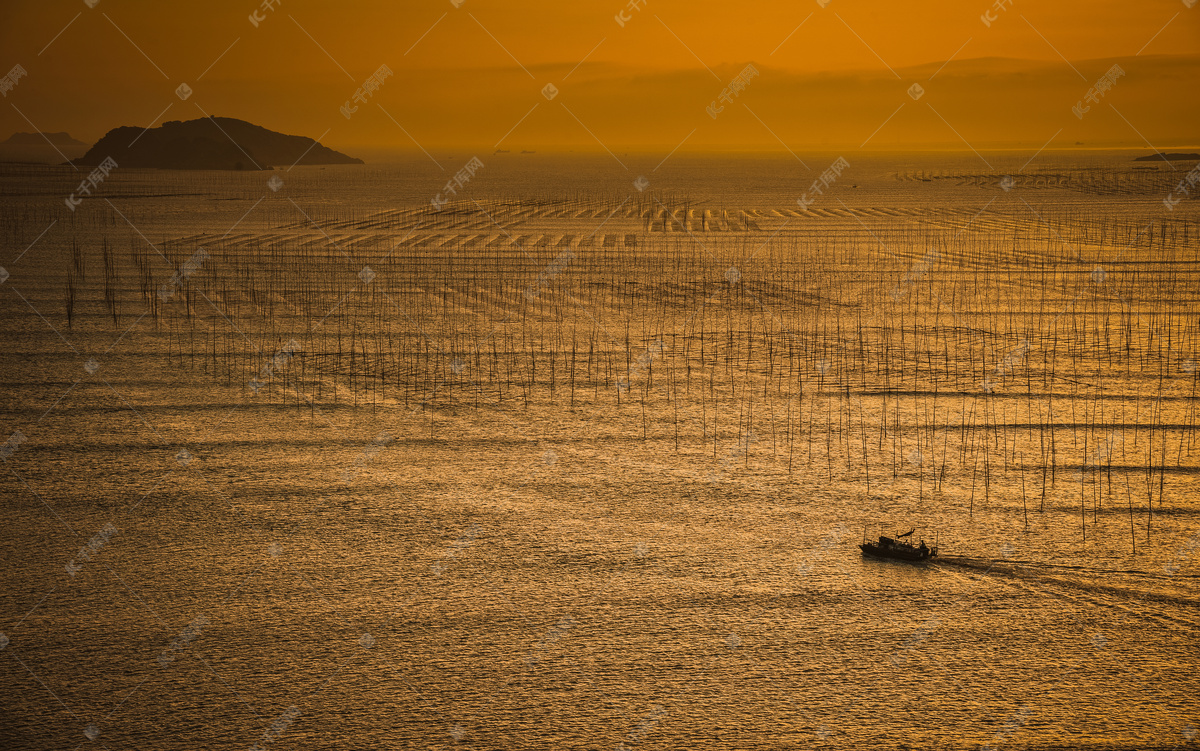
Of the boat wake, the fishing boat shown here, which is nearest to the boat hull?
the fishing boat

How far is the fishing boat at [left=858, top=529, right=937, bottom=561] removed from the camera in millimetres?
7391

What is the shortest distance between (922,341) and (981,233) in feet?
53.0

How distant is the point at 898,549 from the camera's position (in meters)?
7.41

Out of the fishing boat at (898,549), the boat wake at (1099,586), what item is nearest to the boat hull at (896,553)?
the fishing boat at (898,549)

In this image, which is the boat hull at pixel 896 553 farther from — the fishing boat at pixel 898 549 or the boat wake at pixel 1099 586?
the boat wake at pixel 1099 586

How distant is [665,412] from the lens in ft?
36.5

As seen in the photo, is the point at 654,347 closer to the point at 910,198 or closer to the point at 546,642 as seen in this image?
the point at 546,642

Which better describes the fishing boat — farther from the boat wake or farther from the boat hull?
the boat wake

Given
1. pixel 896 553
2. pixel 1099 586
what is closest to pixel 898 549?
pixel 896 553

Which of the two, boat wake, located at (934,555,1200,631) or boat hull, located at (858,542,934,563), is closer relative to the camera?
boat wake, located at (934,555,1200,631)

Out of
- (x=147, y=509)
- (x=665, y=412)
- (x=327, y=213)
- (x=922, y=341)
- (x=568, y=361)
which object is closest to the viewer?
(x=147, y=509)

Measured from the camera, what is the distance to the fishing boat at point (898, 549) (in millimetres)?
7391

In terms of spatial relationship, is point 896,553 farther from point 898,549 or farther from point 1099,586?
point 1099,586

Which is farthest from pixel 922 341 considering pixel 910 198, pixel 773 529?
pixel 910 198
